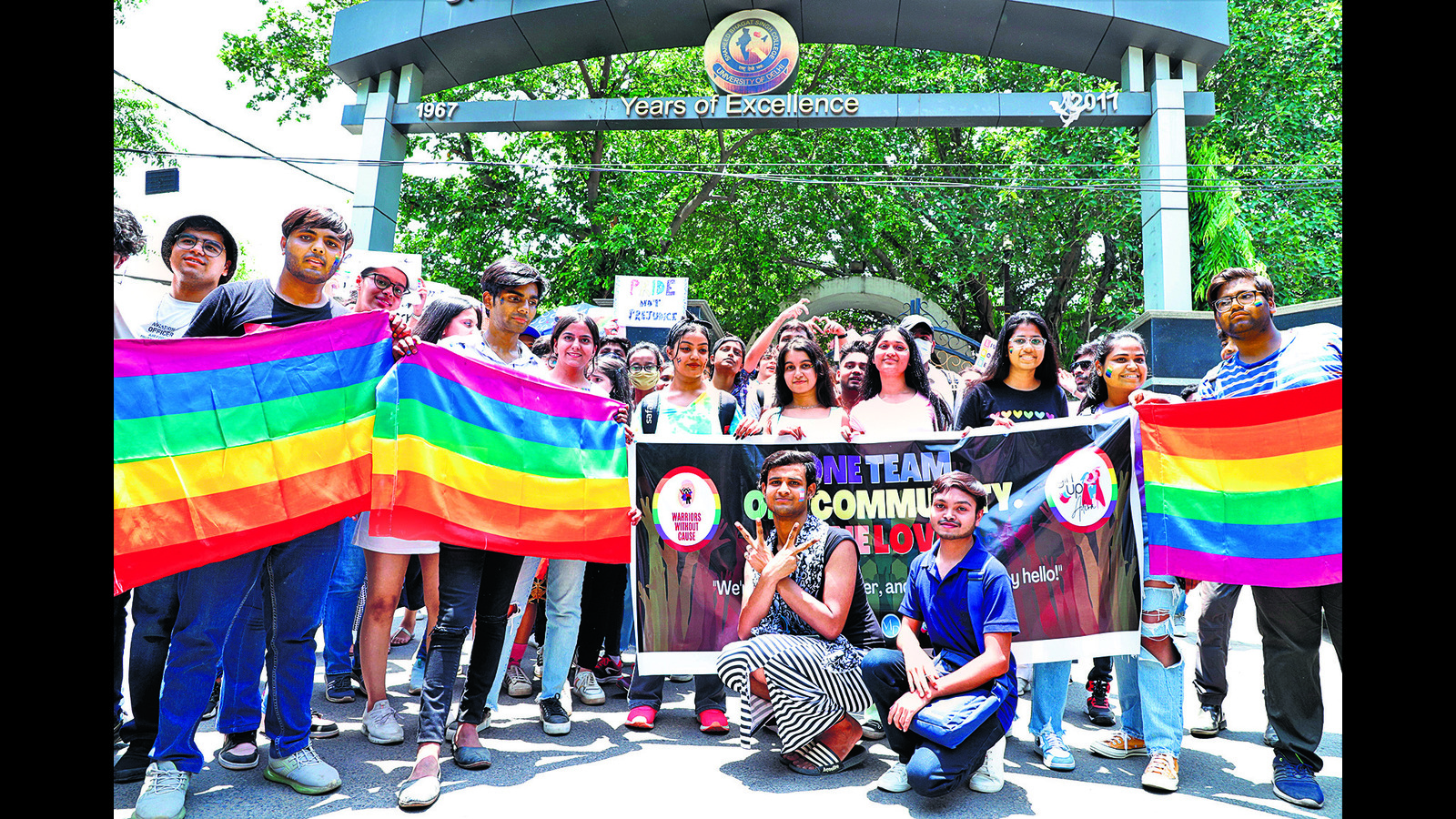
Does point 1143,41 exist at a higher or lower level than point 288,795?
higher

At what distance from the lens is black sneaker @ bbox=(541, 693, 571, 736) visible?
4.29m

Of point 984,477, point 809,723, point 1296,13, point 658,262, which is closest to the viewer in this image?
point 809,723

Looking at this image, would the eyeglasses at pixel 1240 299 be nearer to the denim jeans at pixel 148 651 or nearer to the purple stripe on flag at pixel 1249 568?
the purple stripe on flag at pixel 1249 568

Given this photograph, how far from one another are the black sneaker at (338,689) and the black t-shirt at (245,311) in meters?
1.99

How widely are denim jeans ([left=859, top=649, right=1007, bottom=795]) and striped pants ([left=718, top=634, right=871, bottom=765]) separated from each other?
9cm

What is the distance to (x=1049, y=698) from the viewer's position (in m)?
4.09

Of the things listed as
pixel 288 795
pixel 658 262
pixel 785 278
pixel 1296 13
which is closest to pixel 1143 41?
pixel 1296 13

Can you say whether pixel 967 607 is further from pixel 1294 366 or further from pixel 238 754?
pixel 238 754

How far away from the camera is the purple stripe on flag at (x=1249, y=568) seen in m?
3.59

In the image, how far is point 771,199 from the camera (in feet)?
76.2

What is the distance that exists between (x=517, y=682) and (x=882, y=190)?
1831 cm

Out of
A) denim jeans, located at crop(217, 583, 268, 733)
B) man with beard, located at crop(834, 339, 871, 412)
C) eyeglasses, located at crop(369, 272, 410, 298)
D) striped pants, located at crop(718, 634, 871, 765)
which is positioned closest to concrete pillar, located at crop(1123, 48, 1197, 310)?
man with beard, located at crop(834, 339, 871, 412)
